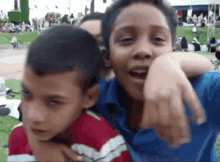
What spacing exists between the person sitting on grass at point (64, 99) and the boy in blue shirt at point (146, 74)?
0.41 ft

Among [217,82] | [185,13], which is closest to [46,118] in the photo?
[217,82]

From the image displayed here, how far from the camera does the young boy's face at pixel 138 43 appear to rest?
95cm

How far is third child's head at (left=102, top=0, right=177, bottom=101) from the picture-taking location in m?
0.95

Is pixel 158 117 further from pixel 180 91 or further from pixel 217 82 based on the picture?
pixel 217 82

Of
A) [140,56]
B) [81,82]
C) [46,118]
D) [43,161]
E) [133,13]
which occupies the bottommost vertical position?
[43,161]

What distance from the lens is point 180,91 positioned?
0.64m

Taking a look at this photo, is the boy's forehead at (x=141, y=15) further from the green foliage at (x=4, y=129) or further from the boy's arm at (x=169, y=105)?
the green foliage at (x=4, y=129)

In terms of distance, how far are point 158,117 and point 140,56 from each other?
380 millimetres

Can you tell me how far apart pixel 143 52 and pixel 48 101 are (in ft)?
1.34

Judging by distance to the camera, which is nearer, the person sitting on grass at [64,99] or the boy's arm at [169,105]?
the boy's arm at [169,105]

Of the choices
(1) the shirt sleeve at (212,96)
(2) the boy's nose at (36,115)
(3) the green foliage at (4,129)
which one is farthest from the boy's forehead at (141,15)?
(3) the green foliage at (4,129)

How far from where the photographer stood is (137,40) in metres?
0.97

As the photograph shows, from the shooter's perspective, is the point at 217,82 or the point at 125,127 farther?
the point at 125,127

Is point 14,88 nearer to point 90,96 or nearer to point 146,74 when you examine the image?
point 90,96
